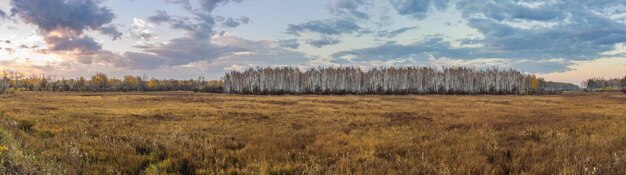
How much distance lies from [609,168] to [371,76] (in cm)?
13422

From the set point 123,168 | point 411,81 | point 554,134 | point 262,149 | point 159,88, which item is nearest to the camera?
point 123,168

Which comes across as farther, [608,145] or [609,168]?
[608,145]

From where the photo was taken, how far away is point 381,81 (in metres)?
138

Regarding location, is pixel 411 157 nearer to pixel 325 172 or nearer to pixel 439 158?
pixel 439 158

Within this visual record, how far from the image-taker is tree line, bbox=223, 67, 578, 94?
13638cm

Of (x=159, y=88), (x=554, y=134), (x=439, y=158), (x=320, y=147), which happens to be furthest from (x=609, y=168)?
(x=159, y=88)

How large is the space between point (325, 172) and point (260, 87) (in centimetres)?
13293

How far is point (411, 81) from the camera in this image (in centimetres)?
13888

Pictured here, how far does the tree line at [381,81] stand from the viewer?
136375 millimetres

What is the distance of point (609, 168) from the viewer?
7555mm

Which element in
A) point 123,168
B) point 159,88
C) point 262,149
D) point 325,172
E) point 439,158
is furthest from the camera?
point 159,88

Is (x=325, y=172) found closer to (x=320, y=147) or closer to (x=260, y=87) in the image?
(x=320, y=147)

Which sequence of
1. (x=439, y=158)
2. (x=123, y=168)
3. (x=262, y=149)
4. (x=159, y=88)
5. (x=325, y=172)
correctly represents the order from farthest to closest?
(x=159, y=88), (x=262, y=149), (x=439, y=158), (x=123, y=168), (x=325, y=172)

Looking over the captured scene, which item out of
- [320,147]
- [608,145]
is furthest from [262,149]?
[608,145]
